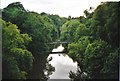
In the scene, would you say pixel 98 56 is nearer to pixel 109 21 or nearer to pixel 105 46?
pixel 105 46

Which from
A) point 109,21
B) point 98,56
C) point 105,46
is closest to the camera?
point 109,21

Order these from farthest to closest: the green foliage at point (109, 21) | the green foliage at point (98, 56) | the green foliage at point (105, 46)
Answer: the green foliage at point (98, 56), the green foliage at point (105, 46), the green foliage at point (109, 21)

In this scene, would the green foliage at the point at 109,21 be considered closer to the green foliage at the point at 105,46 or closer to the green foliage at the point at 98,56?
the green foliage at the point at 105,46

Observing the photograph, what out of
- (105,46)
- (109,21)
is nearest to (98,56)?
(105,46)

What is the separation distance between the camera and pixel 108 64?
18219 mm

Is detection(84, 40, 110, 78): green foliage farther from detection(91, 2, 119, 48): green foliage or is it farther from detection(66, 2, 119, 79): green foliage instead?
detection(91, 2, 119, 48): green foliage

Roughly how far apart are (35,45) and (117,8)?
2127 centimetres

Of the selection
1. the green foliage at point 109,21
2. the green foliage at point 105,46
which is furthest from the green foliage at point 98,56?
the green foliage at point 109,21

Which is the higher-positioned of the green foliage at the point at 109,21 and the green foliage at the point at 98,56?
the green foliage at the point at 109,21

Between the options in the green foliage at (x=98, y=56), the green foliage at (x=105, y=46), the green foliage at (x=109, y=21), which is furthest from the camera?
the green foliage at (x=98, y=56)

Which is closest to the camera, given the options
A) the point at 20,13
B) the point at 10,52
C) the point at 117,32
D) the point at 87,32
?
the point at 117,32

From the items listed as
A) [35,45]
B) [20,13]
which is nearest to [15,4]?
[20,13]

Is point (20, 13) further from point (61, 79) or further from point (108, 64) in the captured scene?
point (108, 64)

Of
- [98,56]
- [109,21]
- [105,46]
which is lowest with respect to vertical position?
[98,56]
